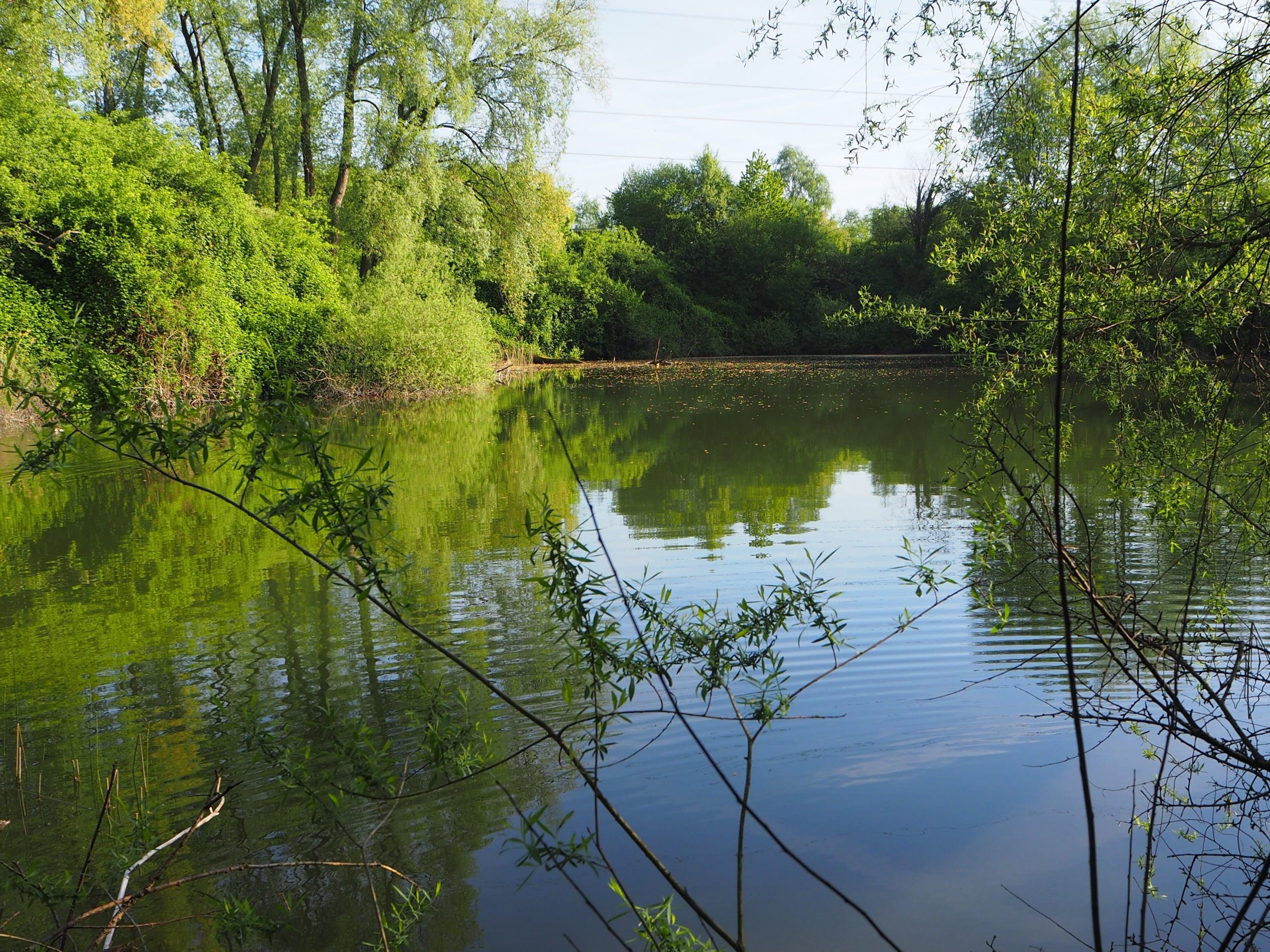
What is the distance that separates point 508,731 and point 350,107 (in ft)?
76.7

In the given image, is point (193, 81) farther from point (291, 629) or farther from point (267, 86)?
point (291, 629)

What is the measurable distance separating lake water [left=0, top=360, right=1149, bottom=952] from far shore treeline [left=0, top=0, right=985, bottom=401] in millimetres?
3190

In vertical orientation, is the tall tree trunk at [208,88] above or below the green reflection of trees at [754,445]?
above

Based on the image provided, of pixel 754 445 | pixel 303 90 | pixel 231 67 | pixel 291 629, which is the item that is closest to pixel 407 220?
pixel 303 90

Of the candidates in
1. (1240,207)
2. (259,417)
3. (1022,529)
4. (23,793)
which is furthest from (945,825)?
(23,793)

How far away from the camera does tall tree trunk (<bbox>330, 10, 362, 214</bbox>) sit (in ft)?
80.3

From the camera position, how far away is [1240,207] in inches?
143

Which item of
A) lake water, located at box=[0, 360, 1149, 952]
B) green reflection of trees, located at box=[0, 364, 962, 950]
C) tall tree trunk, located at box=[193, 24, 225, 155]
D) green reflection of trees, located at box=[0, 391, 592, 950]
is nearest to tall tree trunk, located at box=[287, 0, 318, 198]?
tall tree trunk, located at box=[193, 24, 225, 155]

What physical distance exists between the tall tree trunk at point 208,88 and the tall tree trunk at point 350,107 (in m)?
3.34

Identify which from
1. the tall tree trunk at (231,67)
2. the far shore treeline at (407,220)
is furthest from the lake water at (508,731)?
the tall tree trunk at (231,67)

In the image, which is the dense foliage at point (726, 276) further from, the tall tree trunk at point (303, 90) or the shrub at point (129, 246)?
the shrub at point (129, 246)

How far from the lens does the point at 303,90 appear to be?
2470cm

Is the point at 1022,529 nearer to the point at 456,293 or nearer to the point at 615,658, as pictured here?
the point at 615,658

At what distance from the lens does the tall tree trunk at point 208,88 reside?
1028 inches
